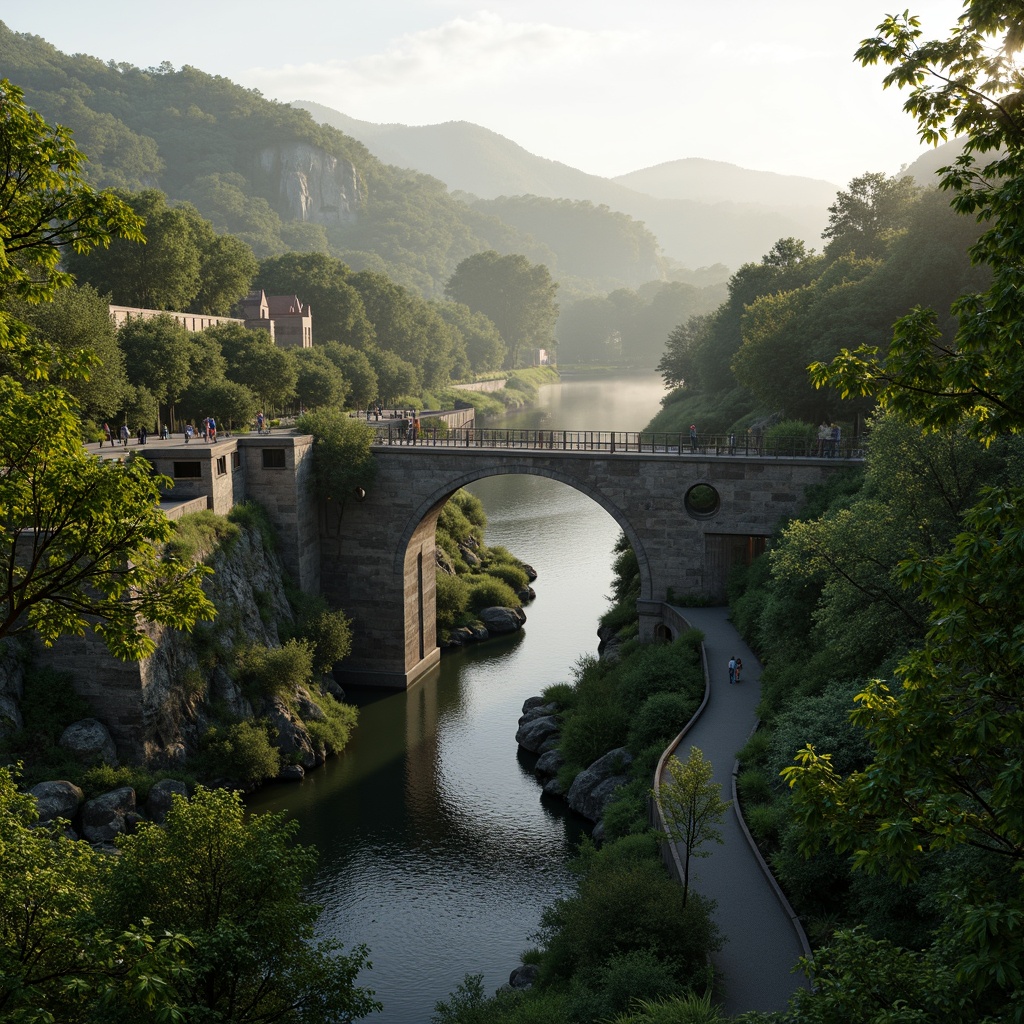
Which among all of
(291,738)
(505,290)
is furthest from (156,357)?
(505,290)

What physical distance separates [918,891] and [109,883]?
1375cm

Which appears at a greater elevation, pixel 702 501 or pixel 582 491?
pixel 582 491

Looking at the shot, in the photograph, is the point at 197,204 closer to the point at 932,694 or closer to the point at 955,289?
the point at 955,289

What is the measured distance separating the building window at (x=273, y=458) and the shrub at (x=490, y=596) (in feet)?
48.7

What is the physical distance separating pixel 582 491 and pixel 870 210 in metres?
41.6

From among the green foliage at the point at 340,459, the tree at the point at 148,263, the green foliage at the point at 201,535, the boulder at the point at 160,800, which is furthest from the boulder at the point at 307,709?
the tree at the point at 148,263

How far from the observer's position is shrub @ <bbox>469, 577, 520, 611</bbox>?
55.0 m

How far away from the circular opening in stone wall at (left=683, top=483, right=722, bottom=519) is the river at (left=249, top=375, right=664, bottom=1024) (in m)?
10.3

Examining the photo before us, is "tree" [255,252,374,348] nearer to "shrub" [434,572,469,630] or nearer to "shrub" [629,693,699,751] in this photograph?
"shrub" [434,572,469,630]

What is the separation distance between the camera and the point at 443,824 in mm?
34094

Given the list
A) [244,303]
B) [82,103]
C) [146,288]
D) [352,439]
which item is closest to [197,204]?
[82,103]

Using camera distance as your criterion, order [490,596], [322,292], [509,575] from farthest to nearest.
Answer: [322,292], [509,575], [490,596]

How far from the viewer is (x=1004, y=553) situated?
8812mm

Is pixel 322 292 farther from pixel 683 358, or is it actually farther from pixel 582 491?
pixel 582 491
